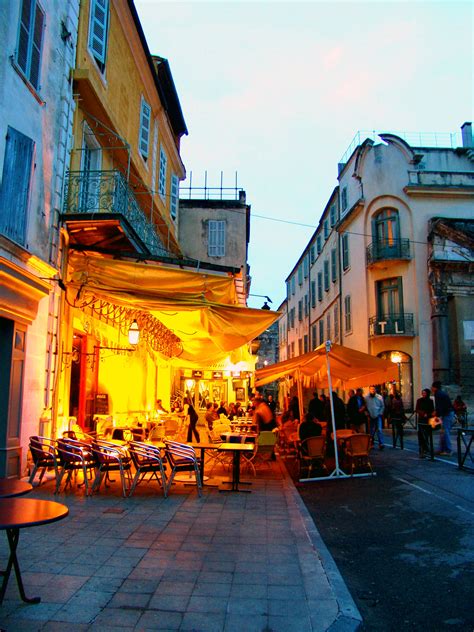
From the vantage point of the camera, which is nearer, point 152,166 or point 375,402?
point 375,402

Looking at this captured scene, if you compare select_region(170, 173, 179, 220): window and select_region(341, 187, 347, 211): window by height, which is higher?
select_region(341, 187, 347, 211): window

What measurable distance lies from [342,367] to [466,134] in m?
21.3

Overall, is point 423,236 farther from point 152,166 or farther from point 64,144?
point 64,144

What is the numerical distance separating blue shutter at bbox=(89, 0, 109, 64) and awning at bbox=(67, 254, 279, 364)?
16.3ft

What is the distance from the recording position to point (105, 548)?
198 inches

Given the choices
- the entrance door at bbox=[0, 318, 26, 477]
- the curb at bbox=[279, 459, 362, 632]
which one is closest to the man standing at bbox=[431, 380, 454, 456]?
the curb at bbox=[279, 459, 362, 632]

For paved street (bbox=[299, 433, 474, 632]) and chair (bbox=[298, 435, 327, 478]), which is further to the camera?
chair (bbox=[298, 435, 327, 478])

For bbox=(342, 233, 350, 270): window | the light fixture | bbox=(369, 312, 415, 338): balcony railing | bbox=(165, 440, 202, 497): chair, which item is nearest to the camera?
bbox=(165, 440, 202, 497): chair

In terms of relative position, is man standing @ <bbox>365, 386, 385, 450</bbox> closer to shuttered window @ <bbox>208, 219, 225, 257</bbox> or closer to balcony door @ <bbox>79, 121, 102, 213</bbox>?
balcony door @ <bbox>79, 121, 102, 213</bbox>

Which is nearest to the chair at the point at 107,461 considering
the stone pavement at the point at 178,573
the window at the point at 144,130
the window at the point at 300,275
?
the stone pavement at the point at 178,573

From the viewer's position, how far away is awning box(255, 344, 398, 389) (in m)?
10.5

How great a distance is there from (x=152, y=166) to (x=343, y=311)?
1606 cm

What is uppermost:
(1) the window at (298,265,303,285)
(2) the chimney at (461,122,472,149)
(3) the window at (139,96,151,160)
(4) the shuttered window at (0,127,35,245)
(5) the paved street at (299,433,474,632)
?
(2) the chimney at (461,122,472,149)

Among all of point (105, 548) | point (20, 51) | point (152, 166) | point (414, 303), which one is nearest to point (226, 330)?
point (105, 548)
